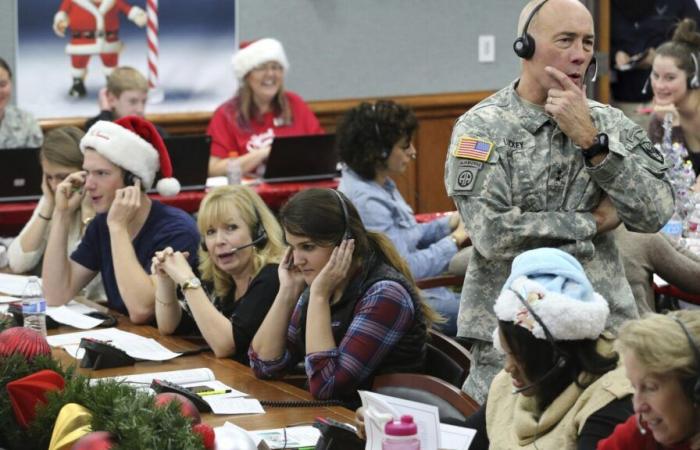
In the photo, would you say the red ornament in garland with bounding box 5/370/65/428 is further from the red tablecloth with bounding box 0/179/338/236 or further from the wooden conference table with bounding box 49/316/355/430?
the red tablecloth with bounding box 0/179/338/236

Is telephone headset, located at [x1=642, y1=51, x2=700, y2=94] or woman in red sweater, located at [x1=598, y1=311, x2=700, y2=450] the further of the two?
telephone headset, located at [x1=642, y1=51, x2=700, y2=94]

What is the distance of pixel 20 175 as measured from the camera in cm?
636

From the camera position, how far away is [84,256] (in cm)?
500

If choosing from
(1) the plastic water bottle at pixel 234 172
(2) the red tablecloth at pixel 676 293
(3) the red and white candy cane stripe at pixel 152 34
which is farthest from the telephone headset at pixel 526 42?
(3) the red and white candy cane stripe at pixel 152 34

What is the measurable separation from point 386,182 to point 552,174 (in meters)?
2.25

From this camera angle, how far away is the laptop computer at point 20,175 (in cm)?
627

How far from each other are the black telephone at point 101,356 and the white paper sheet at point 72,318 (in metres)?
0.58

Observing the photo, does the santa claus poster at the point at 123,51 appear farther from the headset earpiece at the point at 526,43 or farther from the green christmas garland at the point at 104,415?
the headset earpiece at the point at 526,43

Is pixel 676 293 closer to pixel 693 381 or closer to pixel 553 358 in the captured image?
pixel 553 358

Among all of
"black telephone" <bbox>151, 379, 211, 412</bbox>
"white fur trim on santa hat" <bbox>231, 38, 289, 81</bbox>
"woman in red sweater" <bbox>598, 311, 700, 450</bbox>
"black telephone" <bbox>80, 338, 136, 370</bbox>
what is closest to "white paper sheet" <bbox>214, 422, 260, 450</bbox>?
"black telephone" <bbox>151, 379, 211, 412</bbox>

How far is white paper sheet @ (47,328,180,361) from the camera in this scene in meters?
4.03

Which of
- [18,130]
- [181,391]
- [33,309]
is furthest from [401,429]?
[18,130]

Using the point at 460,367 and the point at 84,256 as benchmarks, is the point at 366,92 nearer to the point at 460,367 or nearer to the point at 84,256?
the point at 84,256

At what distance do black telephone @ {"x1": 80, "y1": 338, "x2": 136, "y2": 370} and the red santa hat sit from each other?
3.64 feet
